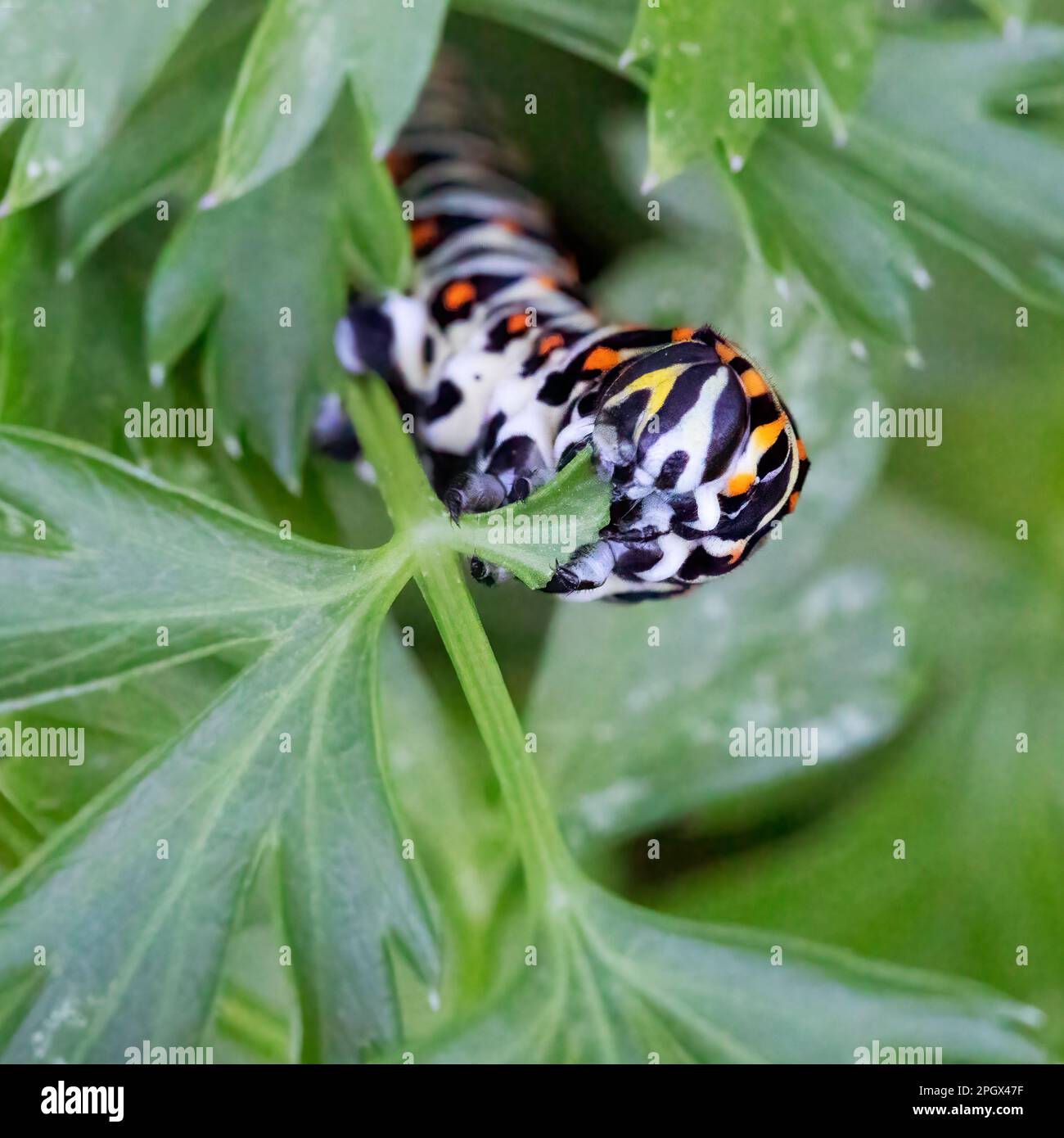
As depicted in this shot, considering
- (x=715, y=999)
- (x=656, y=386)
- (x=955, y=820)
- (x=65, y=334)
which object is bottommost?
(x=715, y=999)

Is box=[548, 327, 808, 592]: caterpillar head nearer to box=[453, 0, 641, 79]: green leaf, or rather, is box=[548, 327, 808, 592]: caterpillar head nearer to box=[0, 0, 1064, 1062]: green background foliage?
box=[0, 0, 1064, 1062]: green background foliage

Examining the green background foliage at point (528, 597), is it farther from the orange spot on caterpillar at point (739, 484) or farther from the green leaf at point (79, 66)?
the orange spot on caterpillar at point (739, 484)

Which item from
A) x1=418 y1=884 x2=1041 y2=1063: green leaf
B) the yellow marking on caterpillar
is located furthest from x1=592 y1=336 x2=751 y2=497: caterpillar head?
x1=418 y1=884 x2=1041 y2=1063: green leaf

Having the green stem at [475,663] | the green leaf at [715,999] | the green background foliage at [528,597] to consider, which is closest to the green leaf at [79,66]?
the green background foliage at [528,597]

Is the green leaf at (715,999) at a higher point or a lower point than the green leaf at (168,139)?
lower

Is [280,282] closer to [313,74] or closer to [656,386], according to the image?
[313,74]

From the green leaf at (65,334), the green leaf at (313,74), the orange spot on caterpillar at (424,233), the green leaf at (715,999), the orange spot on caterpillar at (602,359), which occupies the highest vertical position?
the orange spot on caterpillar at (424,233)

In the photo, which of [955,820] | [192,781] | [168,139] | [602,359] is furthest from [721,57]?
[955,820]
